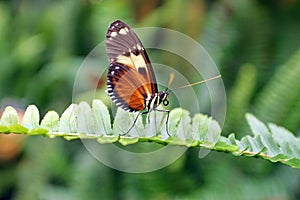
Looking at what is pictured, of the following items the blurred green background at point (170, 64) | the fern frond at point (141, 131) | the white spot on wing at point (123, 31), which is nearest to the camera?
the fern frond at point (141, 131)

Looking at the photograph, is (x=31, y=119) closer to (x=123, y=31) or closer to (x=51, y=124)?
(x=51, y=124)

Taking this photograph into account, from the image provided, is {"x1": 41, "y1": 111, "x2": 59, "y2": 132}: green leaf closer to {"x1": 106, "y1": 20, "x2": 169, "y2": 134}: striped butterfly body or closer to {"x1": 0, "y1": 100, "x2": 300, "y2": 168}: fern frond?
{"x1": 0, "y1": 100, "x2": 300, "y2": 168}: fern frond

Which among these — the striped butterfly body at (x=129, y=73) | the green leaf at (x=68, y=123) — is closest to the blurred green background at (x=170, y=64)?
the striped butterfly body at (x=129, y=73)

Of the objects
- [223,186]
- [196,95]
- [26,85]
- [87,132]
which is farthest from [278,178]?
[26,85]

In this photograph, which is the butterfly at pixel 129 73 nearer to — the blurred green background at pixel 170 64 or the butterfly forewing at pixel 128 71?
the butterfly forewing at pixel 128 71

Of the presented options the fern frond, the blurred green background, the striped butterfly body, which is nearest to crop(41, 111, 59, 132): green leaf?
the fern frond

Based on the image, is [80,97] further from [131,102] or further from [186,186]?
[131,102]

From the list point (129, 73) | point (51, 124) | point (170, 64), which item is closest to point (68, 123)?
point (51, 124)
